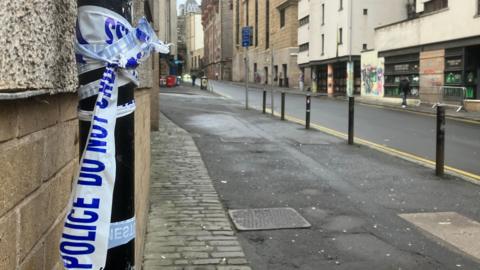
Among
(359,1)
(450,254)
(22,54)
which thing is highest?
(359,1)

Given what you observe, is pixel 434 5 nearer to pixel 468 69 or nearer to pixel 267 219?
pixel 468 69

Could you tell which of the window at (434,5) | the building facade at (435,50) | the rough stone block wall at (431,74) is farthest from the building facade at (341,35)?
the rough stone block wall at (431,74)

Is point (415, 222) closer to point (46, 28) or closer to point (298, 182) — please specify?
point (298, 182)

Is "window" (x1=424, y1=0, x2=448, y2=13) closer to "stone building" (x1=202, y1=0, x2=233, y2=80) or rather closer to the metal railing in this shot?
the metal railing

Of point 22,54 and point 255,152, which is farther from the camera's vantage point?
point 255,152

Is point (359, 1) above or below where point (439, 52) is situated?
above

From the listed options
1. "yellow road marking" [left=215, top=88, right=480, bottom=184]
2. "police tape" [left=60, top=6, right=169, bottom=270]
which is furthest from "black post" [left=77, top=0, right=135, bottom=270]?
"yellow road marking" [left=215, top=88, right=480, bottom=184]

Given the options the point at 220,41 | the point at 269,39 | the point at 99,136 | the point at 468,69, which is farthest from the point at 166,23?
the point at 220,41

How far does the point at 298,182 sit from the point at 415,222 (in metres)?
2.46

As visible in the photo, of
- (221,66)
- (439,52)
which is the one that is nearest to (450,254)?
(439,52)

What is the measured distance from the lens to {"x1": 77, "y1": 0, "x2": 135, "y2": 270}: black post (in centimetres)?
200

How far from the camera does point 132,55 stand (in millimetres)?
2039

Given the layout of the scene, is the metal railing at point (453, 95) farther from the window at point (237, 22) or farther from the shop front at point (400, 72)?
the window at point (237, 22)

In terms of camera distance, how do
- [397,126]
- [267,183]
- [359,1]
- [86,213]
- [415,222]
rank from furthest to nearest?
1. [359,1]
2. [397,126]
3. [267,183]
4. [415,222]
5. [86,213]
